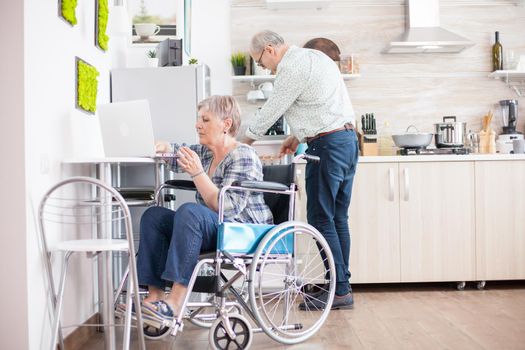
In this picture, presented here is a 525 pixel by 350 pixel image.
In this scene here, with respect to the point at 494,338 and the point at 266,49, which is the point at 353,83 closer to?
the point at 266,49

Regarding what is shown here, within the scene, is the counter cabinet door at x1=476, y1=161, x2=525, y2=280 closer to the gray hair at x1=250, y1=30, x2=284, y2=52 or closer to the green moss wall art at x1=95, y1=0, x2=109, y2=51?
the gray hair at x1=250, y1=30, x2=284, y2=52

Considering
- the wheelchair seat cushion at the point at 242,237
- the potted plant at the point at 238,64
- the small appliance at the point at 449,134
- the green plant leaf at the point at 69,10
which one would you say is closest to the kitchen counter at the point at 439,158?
the small appliance at the point at 449,134

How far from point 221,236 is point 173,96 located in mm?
1355

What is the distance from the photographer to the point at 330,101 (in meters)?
3.61

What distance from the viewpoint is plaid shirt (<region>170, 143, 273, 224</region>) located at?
2.89 meters

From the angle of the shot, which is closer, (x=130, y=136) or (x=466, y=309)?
(x=130, y=136)

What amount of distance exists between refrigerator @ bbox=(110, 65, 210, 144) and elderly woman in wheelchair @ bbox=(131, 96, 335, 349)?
0.61 m

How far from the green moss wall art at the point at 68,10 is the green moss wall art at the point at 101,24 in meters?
0.36

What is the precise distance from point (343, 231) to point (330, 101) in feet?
2.24

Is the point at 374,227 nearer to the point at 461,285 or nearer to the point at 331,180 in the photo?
the point at 461,285

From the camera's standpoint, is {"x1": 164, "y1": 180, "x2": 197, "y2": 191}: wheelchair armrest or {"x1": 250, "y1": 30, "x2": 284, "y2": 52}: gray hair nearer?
{"x1": 164, "y1": 180, "x2": 197, "y2": 191}: wheelchair armrest

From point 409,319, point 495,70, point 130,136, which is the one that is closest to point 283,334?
point 409,319

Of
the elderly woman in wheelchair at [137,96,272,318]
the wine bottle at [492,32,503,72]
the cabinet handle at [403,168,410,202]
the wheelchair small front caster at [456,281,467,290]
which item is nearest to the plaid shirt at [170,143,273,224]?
the elderly woman in wheelchair at [137,96,272,318]

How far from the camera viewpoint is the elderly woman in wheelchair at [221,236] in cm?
267
